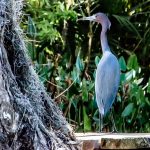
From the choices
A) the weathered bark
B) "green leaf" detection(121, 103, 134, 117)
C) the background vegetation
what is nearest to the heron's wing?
"green leaf" detection(121, 103, 134, 117)

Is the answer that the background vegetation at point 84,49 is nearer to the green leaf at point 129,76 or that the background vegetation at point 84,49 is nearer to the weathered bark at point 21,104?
the green leaf at point 129,76

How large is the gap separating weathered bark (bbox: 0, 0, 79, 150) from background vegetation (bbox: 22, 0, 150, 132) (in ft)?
7.40

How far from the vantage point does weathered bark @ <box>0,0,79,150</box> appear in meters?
2.07

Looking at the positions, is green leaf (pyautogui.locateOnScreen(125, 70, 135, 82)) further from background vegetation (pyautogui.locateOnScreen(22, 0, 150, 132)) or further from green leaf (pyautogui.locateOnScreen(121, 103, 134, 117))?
green leaf (pyautogui.locateOnScreen(121, 103, 134, 117))

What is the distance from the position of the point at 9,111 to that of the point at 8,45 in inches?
12.4

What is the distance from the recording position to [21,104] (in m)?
2.16

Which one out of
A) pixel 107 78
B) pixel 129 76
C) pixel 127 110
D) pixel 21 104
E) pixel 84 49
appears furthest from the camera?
pixel 84 49

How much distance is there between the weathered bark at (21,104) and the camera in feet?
6.81

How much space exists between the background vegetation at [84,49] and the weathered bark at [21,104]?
2257 millimetres

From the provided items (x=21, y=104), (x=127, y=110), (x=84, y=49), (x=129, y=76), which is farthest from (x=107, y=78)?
(x=84, y=49)

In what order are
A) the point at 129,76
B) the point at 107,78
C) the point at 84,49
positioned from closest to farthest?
1. the point at 107,78
2. the point at 129,76
3. the point at 84,49

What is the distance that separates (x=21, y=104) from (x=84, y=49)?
4.68 meters

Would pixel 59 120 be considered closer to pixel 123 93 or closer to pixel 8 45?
pixel 8 45

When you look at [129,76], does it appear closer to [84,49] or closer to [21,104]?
[84,49]
